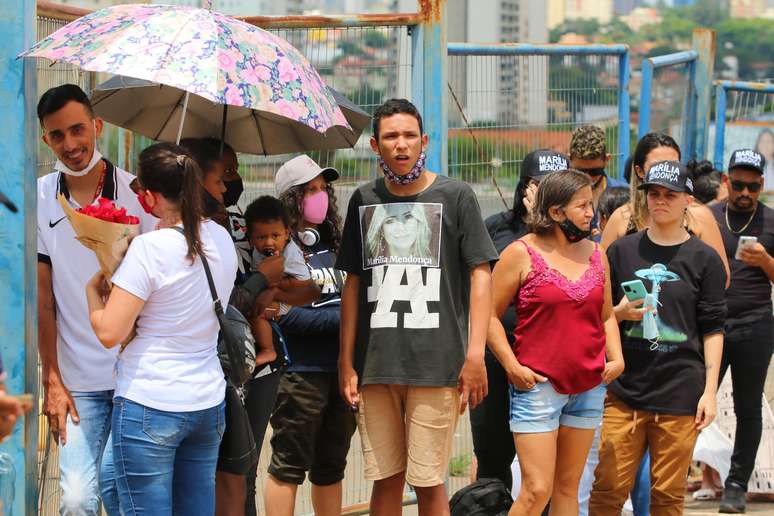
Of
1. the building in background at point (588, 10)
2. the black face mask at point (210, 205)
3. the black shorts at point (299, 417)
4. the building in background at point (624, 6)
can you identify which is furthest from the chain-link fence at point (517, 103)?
the building in background at point (624, 6)

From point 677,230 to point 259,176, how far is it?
6.90 ft

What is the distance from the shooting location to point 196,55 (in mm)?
4246

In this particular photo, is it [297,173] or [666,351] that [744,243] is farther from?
[297,173]

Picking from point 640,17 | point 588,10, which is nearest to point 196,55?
point 640,17

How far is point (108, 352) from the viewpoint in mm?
4457

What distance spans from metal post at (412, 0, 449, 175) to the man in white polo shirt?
2.21 m

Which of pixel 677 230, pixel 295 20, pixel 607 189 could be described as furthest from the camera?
pixel 607 189

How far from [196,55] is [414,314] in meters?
1.35

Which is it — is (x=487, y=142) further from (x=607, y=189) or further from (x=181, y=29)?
(x=181, y=29)

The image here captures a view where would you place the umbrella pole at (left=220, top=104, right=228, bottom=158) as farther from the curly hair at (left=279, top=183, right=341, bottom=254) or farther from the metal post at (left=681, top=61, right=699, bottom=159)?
the metal post at (left=681, top=61, right=699, bottom=159)

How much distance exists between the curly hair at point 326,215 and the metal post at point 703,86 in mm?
5171

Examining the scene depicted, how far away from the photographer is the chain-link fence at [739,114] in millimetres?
10570

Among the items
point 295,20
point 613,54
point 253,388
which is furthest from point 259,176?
point 613,54

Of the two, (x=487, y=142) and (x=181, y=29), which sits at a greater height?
(x=181, y=29)
